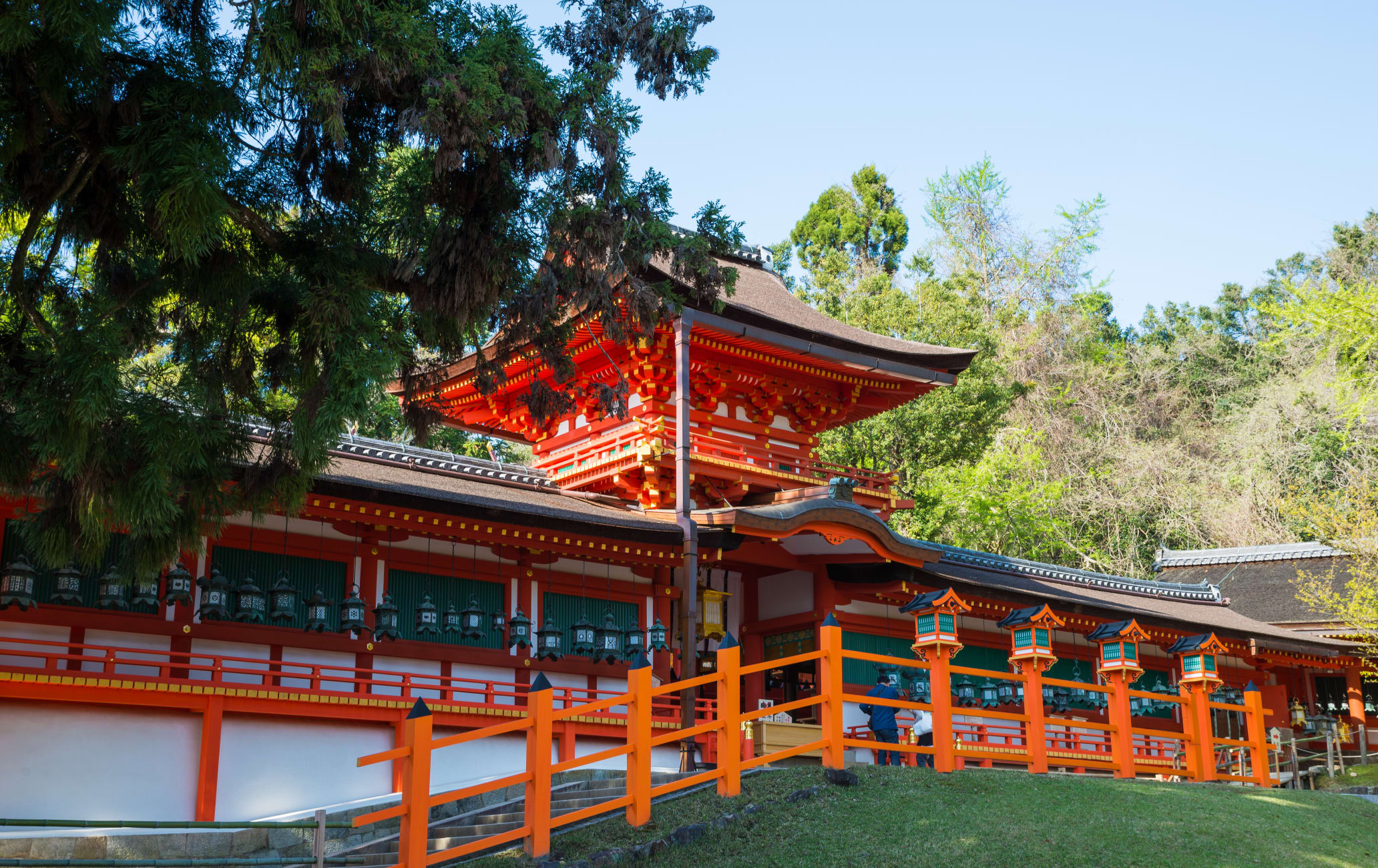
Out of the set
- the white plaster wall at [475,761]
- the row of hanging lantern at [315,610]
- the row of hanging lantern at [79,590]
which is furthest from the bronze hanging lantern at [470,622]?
the row of hanging lantern at [79,590]

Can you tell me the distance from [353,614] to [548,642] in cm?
265

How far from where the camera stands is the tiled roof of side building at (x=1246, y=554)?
27.4 m

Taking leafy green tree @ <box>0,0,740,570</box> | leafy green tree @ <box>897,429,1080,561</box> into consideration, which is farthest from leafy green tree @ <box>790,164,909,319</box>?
leafy green tree @ <box>0,0,740,570</box>

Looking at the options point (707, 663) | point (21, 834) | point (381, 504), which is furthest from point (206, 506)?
point (707, 663)

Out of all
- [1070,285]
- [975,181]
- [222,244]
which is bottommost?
[222,244]

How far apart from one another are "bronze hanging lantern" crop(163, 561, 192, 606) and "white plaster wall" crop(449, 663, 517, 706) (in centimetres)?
361

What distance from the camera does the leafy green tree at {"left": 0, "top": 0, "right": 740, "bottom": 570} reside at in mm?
7598

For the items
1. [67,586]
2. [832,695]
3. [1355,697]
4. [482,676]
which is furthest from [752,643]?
[1355,697]

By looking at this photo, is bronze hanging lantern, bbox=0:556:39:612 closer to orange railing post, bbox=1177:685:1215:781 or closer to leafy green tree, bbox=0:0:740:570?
leafy green tree, bbox=0:0:740:570

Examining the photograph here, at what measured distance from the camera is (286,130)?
30.6 feet

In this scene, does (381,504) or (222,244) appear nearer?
(222,244)

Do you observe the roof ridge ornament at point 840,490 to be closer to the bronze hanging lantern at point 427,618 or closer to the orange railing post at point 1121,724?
the orange railing post at point 1121,724

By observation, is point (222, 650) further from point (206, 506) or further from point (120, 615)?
point (206, 506)

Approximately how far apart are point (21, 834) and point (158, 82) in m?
7.10
